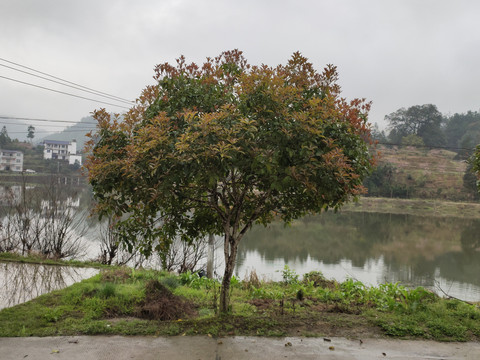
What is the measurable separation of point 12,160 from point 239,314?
2232 inches

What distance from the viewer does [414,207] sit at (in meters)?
48.6

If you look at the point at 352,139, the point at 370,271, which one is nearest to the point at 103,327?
the point at 352,139


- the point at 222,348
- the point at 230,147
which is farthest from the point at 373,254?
the point at 230,147

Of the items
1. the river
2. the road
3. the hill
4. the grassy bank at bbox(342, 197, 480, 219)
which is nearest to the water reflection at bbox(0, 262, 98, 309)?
the road

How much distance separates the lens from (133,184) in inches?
176

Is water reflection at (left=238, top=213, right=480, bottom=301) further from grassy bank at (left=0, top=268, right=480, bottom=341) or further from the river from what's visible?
grassy bank at (left=0, top=268, right=480, bottom=341)

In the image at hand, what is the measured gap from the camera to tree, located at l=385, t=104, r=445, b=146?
72750 mm

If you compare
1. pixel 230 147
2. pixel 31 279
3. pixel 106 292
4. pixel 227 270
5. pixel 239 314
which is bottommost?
pixel 31 279

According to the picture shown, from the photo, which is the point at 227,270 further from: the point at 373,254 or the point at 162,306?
the point at 373,254

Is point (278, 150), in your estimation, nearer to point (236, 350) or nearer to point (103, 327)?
point (236, 350)

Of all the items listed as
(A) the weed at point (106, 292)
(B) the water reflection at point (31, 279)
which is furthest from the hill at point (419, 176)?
(A) the weed at point (106, 292)

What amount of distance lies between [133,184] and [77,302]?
2268 millimetres

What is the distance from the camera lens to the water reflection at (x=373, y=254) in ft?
44.6

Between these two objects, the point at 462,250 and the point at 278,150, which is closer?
the point at 278,150
